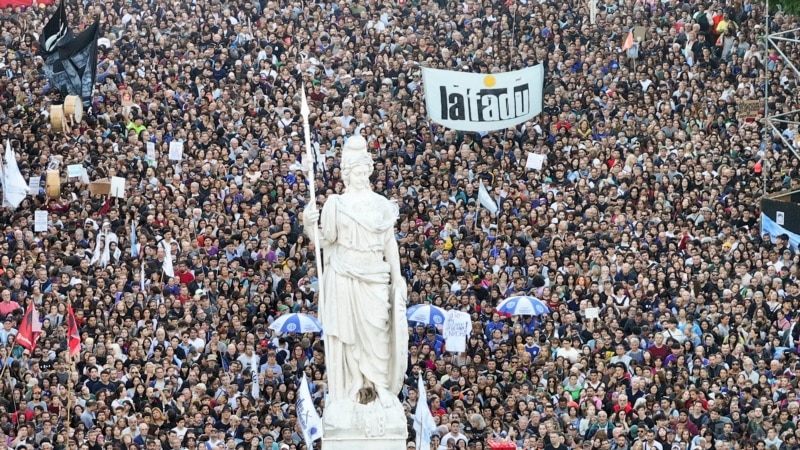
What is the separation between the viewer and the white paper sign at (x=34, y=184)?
4128cm

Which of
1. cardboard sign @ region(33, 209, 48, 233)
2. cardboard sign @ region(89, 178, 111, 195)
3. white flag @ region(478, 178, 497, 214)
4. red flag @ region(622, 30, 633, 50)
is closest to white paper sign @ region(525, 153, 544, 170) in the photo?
white flag @ region(478, 178, 497, 214)

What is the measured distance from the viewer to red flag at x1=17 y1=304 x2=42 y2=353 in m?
35.0

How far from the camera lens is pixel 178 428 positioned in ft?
109

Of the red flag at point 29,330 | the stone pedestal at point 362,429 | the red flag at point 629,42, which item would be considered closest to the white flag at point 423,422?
the red flag at point 29,330

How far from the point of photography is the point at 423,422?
32781mm

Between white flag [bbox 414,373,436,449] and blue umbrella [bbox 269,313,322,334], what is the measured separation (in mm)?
3477

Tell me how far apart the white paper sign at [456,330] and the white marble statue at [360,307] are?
10808 mm

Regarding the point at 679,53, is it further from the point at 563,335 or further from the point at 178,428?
the point at 178,428

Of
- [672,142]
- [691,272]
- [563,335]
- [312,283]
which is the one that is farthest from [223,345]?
[672,142]

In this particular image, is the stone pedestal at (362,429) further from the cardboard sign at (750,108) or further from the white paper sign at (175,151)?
the cardboard sign at (750,108)

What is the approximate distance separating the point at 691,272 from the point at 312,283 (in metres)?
5.94

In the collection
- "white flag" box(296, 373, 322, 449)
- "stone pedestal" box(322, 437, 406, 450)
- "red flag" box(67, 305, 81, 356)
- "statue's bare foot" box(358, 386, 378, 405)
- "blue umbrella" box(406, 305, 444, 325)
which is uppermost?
"statue's bare foot" box(358, 386, 378, 405)

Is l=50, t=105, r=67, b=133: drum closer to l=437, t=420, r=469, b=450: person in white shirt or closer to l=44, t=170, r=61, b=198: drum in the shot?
l=44, t=170, r=61, b=198: drum

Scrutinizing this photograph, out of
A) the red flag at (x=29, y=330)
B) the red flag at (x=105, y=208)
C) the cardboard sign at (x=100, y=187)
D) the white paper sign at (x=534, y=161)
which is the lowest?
the white paper sign at (x=534, y=161)
